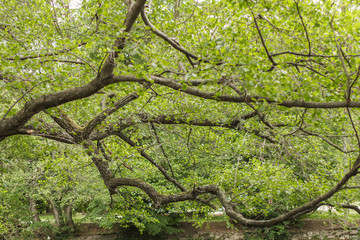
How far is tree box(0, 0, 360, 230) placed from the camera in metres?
3.49

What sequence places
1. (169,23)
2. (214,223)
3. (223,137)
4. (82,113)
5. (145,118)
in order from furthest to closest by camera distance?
1. (214,223)
2. (82,113)
3. (223,137)
4. (145,118)
5. (169,23)

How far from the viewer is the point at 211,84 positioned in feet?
11.9

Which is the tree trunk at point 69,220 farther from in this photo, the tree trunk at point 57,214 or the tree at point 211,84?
the tree at point 211,84

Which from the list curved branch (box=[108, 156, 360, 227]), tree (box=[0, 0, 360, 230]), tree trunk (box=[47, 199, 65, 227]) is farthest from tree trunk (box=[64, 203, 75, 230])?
curved branch (box=[108, 156, 360, 227])

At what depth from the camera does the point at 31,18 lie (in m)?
5.89

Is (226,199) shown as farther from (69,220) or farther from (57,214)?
(57,214)

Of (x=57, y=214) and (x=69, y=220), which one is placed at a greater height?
(x=57, y=214)

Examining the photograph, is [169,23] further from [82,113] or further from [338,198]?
[338,198]

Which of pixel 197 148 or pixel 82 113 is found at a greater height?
pixel 82 113

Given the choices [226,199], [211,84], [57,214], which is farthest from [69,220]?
[211,84]

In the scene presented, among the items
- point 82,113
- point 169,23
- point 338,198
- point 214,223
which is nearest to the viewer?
point 338,198

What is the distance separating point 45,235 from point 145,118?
11.4 metres

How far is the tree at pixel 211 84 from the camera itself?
11.4 ft

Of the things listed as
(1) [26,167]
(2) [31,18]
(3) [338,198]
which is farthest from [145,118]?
(1) [26,167]
